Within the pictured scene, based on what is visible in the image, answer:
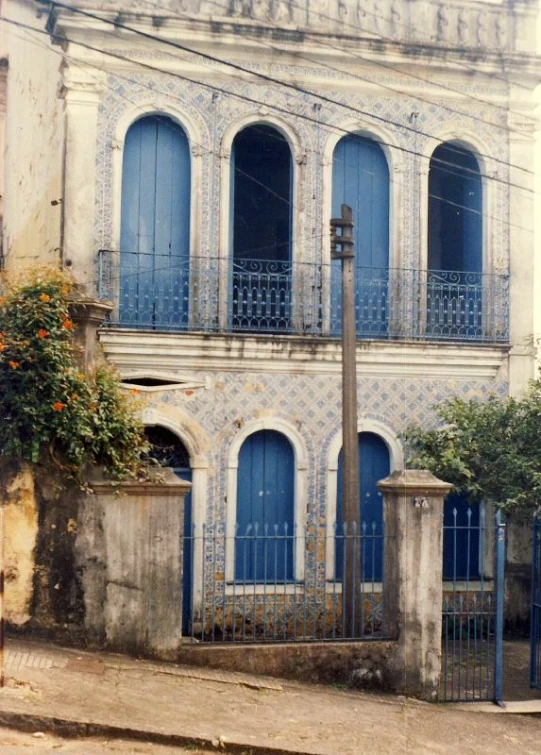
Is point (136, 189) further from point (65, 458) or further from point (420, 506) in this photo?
point (420, 506)

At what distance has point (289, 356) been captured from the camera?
14.2 m

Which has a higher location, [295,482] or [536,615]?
[295,482]

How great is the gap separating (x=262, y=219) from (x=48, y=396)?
6079 millimetres

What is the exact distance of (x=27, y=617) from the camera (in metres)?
10.1

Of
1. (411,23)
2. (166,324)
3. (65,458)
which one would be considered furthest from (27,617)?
(411,23)

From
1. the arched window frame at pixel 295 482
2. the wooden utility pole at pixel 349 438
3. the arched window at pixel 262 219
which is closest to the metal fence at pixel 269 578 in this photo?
the arched window frame at pixel 295 482

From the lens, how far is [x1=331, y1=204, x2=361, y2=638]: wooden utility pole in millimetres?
11273

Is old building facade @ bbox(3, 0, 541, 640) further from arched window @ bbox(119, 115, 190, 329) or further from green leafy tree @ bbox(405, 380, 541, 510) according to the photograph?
green leafy tree @ bbox(405, 380, 541, 510)

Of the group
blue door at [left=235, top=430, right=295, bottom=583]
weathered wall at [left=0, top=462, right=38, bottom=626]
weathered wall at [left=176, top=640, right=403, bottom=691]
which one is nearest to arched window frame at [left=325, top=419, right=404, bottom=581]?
blue door at [left=235, top=430, right=295, bottom=583]

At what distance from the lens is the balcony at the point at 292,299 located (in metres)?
14.2

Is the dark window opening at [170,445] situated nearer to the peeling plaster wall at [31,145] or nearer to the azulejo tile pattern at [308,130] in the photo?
the azulejo tile pattern at [308,130]

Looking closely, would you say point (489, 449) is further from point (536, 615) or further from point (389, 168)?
point (389, 168)

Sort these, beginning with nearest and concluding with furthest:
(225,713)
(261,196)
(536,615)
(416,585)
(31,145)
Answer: (225,713) → (416,585) → (536,615) → (261,196) → (31,145)

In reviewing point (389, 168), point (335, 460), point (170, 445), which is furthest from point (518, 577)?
point (389, 168)
